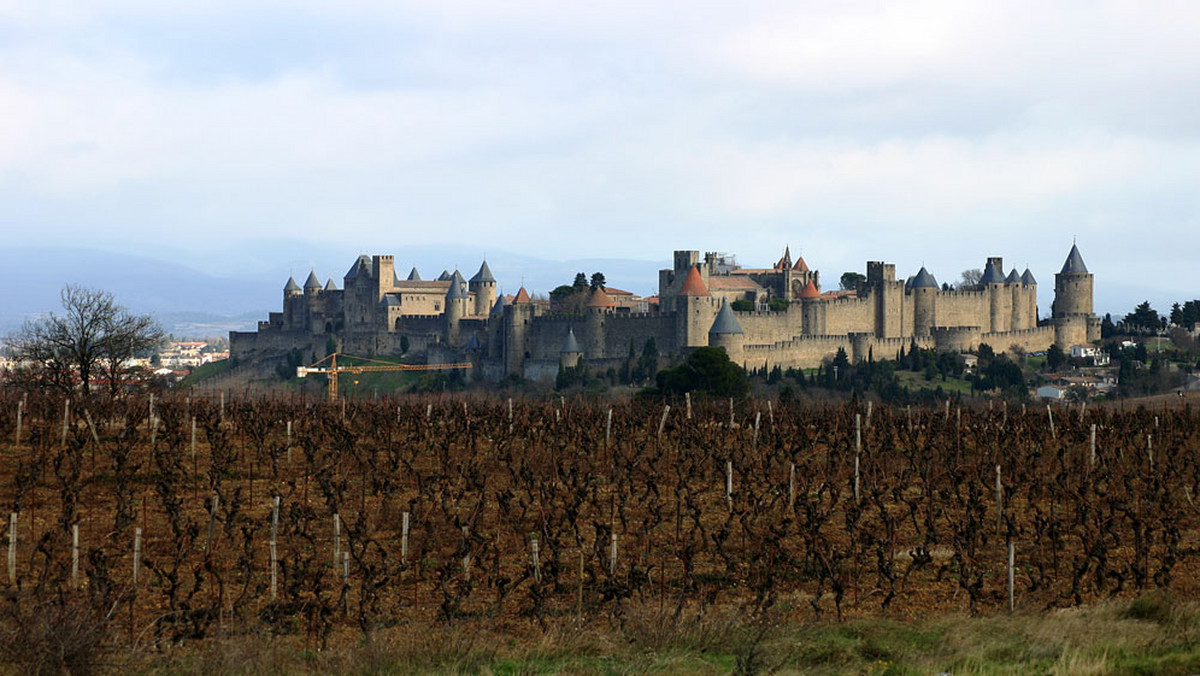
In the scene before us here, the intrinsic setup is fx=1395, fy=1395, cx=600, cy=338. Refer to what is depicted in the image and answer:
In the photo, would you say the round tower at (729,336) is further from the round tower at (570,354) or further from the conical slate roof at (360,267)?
the conical slate roof at (360,267)

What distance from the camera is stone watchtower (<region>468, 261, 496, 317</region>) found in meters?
86.0

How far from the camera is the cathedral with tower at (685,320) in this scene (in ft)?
215

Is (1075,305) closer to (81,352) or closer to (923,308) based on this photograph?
(923,308)

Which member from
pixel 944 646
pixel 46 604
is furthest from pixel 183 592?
pixel 944 646

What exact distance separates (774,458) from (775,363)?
4303 centimetres

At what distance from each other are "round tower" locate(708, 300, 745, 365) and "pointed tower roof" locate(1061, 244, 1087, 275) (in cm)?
2470

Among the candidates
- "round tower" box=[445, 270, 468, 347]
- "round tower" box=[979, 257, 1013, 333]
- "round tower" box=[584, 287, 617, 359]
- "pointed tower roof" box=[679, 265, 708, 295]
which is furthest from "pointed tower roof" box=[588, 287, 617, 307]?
"round tower" box=[979, 257, 1013, 333]

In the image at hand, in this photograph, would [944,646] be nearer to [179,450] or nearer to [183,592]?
[183,592]

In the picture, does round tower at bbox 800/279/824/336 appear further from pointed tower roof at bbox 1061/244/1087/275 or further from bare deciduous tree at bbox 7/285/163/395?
bare deciduous tree at bbox 7/285/163/395

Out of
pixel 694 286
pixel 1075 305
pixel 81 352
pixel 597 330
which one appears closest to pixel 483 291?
pixel 597 330

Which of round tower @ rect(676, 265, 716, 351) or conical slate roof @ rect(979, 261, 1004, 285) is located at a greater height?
conical slate roof @ rect(979, 261, 1004, 285)

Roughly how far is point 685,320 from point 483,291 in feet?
82.8

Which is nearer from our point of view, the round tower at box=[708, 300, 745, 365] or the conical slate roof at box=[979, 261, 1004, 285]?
the round tower at box=[708, 300, 745, 365]

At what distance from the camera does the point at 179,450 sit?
61.7 feet
